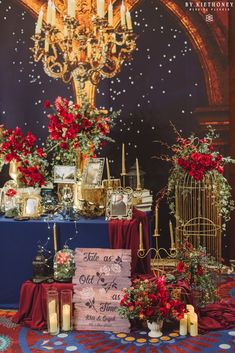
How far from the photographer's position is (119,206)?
17.0ft

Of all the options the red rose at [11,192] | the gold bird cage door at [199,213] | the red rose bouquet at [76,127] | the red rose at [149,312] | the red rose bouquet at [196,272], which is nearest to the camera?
the red rose at [149,312]

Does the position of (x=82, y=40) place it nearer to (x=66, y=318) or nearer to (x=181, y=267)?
(x=181, y=267)

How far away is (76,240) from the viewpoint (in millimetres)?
5188

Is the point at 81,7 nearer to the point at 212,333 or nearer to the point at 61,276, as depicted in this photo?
the point at 61,276

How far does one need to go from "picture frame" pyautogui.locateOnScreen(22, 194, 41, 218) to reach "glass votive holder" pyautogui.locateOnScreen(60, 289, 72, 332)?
0.83 meters

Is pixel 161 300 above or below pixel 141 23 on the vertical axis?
below

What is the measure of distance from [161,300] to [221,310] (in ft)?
2.42

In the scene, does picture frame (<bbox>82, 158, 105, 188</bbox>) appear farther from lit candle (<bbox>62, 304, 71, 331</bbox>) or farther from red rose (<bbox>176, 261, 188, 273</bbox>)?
lit candle (<bbox>62, 304, 71, 331</bbox>)

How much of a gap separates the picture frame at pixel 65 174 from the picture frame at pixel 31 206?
0.89 ft

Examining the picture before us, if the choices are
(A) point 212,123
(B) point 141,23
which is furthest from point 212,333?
(B) point 141,23

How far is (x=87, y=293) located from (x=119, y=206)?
32.2 inches

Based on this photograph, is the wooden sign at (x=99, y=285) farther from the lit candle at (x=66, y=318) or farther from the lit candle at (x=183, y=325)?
the lit candle at (x=183, y=325)

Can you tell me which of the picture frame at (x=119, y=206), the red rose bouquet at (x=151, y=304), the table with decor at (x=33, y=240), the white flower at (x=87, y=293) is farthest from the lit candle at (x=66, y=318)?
the picture frame at (x=119, y=206)

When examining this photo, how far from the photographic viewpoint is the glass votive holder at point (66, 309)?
4820mm
